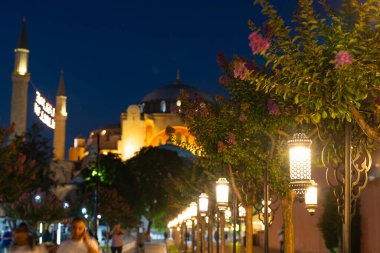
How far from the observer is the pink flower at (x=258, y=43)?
692cm

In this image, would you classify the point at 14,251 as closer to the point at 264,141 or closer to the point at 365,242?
the point at 264,141

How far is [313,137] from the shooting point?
460 inches

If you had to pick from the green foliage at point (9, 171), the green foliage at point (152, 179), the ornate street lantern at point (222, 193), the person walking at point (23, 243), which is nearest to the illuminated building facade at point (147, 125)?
the green foliage at point (152, 179)

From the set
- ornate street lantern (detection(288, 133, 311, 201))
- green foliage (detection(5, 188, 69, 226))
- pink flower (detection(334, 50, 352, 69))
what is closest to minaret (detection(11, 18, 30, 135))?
green foliage (detection(5, 188, 69, 226))

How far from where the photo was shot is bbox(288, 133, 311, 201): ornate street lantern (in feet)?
24.2

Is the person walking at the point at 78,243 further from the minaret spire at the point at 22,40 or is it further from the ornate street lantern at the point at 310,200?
the minaret spire at the point at 22,40

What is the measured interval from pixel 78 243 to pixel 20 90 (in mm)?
66793

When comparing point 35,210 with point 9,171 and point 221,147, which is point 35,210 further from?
point 221,147

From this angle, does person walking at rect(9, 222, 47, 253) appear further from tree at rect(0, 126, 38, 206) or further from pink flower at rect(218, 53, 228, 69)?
tree at rect(0, 126, 38, 206)

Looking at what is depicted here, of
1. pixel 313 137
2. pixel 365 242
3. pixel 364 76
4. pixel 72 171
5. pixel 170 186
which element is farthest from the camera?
pixel 72 171

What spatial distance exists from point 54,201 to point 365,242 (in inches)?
921

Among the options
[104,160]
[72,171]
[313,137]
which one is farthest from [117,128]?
[313,137]

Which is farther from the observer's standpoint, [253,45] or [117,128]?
[117,128]

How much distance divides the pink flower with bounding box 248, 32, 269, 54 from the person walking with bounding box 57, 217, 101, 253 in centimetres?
267
